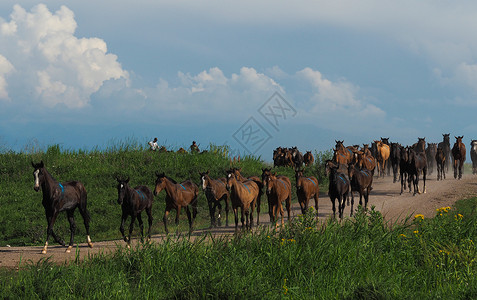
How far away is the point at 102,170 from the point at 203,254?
19.8 metres

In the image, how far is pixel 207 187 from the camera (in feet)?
54.7

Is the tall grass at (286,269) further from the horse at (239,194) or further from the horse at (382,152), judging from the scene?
the horse at (382,152)

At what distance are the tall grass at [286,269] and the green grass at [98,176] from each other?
9.00m

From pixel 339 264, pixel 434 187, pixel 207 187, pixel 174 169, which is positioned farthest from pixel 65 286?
pixel 434 187

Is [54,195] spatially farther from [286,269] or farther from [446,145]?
[446,145]

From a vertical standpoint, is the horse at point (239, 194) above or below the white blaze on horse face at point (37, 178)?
below

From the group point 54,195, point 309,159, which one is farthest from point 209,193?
point 309,159

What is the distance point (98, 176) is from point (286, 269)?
20239 mm

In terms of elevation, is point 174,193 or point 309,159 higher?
point 309,159

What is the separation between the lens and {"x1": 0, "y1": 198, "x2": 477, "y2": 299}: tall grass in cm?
Result: 872

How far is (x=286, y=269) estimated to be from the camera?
10008 millimetres

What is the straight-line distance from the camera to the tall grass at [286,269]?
28.6ft

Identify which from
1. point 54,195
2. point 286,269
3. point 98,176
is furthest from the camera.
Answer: point 98,176

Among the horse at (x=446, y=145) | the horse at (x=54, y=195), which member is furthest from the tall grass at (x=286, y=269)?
the horse at (x=446, y=145)
